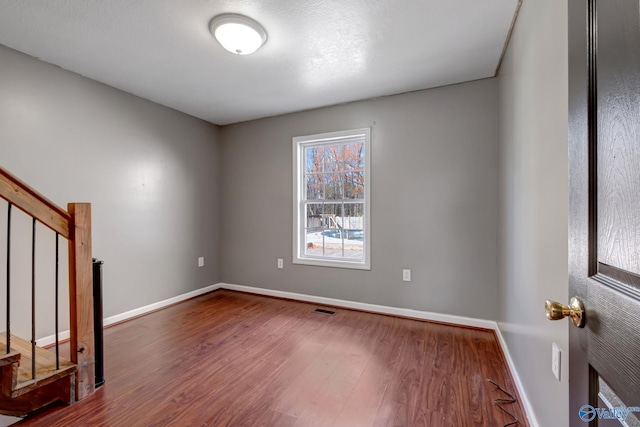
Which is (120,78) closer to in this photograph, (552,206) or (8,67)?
(8,67)

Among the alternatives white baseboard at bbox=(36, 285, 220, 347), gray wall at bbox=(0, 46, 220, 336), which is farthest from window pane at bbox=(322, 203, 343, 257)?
white baseboard at bbox=(36, 285, 220, 347)

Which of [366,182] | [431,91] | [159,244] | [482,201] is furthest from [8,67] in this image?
[482,201]

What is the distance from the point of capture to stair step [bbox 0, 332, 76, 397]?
1.54 m

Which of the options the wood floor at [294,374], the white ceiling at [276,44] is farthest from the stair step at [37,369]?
the white ceiling at [276,44]

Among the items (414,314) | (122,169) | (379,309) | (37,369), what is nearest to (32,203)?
(37,369)

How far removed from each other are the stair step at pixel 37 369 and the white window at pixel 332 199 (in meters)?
2.37

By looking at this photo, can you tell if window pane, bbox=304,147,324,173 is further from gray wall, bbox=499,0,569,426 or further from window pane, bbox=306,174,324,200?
gray wall, bbox=499,0,569,426

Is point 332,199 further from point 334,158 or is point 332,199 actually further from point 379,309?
point 379,309

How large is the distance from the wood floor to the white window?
824 mm

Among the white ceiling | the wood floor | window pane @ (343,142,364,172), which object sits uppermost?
the white ceiling

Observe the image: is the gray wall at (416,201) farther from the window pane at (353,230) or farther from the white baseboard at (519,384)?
the white baseboard at (519,384)

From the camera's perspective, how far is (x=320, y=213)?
367 cm

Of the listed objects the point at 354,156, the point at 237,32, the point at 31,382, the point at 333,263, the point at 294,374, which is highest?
the point at 237,32

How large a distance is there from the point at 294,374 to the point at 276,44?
252 cm
